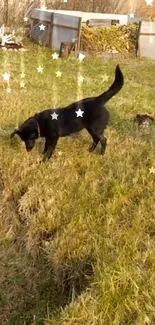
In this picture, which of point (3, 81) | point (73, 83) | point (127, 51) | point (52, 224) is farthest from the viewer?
point (127, 51)

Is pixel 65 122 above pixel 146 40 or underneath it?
above

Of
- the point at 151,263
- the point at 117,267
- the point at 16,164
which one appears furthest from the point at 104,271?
the point at 16,164

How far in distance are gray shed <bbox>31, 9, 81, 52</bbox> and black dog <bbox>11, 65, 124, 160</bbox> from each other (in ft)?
23.0

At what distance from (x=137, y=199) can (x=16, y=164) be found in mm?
1339

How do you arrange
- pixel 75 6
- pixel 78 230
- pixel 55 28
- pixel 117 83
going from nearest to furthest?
1. pixel 78 230
2. pixel 117 83
3. pixel 55 28
4. pixel 75 6

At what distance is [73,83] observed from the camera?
8.66 meters

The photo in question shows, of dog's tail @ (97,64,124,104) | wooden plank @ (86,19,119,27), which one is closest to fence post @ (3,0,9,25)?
wooden plank @ (86,19,119,27)

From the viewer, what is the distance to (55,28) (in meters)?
11.9

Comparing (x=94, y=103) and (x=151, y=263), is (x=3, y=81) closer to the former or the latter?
(x=94, y=103)

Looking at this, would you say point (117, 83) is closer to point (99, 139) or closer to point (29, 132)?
point (99, 139)

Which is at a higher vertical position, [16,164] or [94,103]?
[94,103]

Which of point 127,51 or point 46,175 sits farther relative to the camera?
point 127,51

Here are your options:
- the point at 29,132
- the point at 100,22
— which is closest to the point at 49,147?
the point at 29,132

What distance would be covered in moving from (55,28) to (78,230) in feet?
29.5
